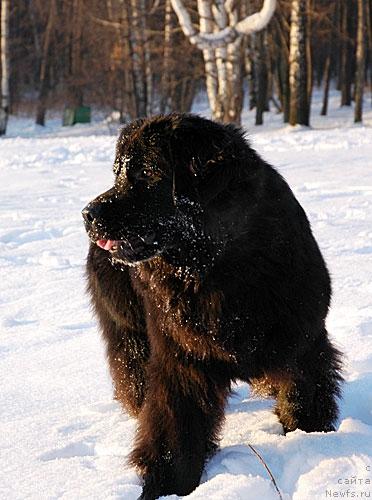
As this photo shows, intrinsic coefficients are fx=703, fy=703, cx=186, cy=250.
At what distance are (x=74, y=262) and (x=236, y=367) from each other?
3529 mm

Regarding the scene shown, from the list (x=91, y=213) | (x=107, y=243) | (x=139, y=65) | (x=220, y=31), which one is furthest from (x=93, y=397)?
(x=139, y=65)

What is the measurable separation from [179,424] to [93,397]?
94 cm

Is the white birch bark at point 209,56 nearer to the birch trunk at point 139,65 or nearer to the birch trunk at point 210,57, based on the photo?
the birch trunk at point 210,57

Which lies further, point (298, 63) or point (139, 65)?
point (139, 65)

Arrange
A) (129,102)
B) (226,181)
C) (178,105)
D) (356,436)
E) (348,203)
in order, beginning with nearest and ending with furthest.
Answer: (226,181), (356,436), (348,203), (129,102), (178,105)

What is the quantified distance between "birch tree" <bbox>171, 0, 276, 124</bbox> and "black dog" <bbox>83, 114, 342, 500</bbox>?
535 inches

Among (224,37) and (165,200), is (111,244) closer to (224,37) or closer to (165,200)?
(165,200)

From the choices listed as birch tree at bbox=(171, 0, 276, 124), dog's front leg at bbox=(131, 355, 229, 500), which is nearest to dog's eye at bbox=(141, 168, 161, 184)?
dog's front leg at bbox=(131, 355, 229, 500)

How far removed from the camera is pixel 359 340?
392cm

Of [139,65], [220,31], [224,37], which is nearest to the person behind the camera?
[224,37]

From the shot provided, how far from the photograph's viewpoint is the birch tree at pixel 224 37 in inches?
626

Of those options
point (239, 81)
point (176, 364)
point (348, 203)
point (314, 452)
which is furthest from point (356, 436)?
point (239, 81)

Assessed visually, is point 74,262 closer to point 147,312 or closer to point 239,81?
point 147,312

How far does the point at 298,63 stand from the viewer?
59.9ft
